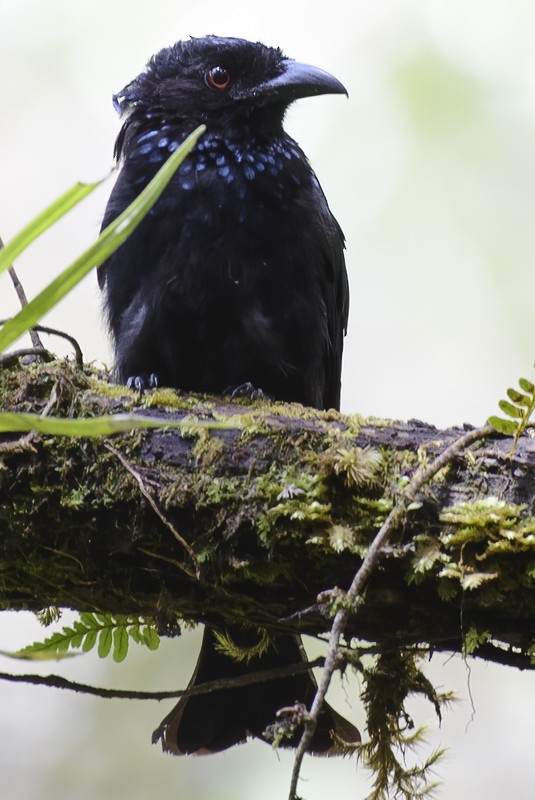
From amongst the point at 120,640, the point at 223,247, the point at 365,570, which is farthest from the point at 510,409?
the point at 223,247

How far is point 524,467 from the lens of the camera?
7.19 feet

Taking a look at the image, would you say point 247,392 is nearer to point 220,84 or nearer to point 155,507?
point 155,507

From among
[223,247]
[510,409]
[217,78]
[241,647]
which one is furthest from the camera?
[217,78]

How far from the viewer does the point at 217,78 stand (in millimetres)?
3820

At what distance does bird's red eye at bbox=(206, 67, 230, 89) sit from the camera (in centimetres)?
381

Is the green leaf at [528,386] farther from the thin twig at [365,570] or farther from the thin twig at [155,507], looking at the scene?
the thin twig at [155,507]

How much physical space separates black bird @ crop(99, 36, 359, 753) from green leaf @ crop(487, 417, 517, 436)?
1.33m

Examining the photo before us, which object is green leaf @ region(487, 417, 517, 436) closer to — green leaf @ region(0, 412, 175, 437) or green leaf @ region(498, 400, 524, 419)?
green leaf @ region(498, 400, 524, 419)

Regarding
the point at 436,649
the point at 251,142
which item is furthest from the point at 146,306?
the point at 436,649

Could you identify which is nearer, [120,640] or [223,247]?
[120,640]

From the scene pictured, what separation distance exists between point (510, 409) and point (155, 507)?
80 centimetres

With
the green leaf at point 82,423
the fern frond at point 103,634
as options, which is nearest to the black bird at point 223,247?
the fern frond at point 103,634

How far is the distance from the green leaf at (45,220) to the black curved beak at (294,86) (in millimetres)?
2460

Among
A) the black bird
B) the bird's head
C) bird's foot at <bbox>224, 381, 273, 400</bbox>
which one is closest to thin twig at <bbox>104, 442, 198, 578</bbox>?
bird's foot at <bbox>224, 381, 273, 400</bbox>
